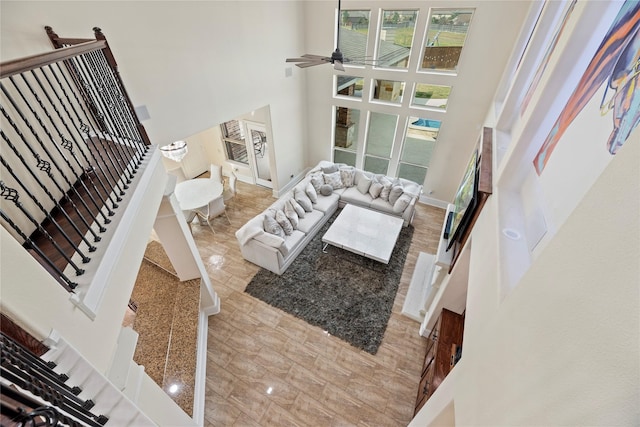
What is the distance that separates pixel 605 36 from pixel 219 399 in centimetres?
512

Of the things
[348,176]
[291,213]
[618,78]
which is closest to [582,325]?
[618,78]

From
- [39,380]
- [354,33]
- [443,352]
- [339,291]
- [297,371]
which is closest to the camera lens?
[39,380]

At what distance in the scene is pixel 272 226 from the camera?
17.5 ft

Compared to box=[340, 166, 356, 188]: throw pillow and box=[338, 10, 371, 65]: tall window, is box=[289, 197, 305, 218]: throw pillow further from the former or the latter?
box=[338, 10, 371, 65]: tall window

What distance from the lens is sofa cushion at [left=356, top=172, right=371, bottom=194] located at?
680 cm

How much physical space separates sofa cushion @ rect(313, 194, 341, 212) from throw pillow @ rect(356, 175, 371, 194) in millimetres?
609

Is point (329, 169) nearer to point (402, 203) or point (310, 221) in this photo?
point (310, 221)

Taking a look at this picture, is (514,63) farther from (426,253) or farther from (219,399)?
(219,399)

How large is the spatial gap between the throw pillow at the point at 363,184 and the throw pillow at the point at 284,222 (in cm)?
231

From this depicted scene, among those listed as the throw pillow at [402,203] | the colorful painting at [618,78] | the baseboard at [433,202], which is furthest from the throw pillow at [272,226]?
the colorful painting at [618,78]

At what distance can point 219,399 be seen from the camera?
11.7 ft

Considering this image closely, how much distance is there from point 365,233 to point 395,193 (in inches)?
57.6

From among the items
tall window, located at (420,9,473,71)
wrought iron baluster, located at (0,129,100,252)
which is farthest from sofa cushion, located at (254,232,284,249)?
tall window, located at (420,9,473,71)

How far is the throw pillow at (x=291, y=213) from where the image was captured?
5.74 meters
